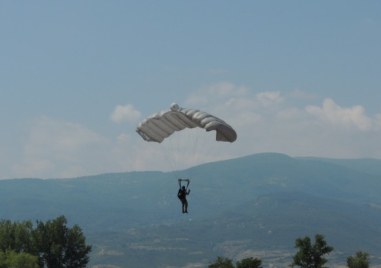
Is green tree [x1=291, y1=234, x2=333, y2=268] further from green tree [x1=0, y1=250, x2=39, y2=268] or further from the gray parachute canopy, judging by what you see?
the gray parachute canopy

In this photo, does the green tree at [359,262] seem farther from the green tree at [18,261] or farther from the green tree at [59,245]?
the green tree at [59,245]

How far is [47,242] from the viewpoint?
97750 mm

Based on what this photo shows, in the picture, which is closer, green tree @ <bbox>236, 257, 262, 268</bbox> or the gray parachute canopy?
the gray parachute canopy

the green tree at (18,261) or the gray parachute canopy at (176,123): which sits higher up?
the gray parachute canopy at (176,123)

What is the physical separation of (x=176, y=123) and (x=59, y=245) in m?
62.1

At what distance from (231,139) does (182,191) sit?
4.64 metres

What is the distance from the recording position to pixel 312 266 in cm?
7000

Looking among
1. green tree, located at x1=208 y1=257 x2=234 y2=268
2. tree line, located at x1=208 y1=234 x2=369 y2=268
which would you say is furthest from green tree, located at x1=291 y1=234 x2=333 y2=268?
green tree, located at x1=208 y1=257 x2=234 y2=268

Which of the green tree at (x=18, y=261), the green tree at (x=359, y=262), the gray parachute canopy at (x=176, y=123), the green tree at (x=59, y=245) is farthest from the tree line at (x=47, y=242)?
the gray parachute canopy at (x=176, y=123)

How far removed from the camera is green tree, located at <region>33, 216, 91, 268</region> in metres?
97.2

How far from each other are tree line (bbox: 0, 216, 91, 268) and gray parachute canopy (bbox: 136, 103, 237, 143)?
189ft

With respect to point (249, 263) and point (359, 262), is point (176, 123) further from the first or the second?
point (359, 262)

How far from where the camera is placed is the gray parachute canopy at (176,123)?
114ft

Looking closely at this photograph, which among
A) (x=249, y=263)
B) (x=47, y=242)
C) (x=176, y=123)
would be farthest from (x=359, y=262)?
(x=47, y=242)
